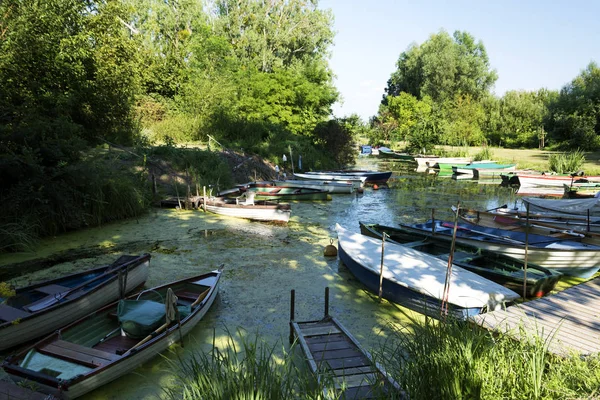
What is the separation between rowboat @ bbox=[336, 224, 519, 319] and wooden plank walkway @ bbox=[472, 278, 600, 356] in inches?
15.4

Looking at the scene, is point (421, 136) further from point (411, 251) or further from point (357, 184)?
point (411, 251)

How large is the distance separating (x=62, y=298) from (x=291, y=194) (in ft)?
44.0

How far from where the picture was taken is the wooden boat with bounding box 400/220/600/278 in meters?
8.28

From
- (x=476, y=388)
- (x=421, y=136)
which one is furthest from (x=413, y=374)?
(x=421, y=136)

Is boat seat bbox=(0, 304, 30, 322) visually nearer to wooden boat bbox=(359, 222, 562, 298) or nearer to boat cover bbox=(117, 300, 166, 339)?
boat cover bbox=(117, 300, 166, 339)

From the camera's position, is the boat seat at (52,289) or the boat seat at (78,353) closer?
the boat seat at (78,353)

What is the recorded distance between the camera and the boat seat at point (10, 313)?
18.2 feet

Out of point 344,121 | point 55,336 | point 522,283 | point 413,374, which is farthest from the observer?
point 344,121

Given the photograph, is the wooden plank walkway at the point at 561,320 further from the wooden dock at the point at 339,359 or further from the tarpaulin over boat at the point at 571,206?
the tarpaulin over boat at the point at 571,206

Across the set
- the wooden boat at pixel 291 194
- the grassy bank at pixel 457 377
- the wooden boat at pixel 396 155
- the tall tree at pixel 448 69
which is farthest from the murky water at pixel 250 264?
the tall tree at pixel 448 69

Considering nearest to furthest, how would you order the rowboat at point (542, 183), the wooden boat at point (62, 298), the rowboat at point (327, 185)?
1. the wooden boat at point (62, 298)
2. the rowboat at point (327, 185)
3. the rowboat at point (542, 183)

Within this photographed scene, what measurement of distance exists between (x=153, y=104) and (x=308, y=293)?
25.7 meters

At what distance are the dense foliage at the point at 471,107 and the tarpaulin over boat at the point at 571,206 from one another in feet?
87.7

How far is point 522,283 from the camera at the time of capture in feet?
23.3
